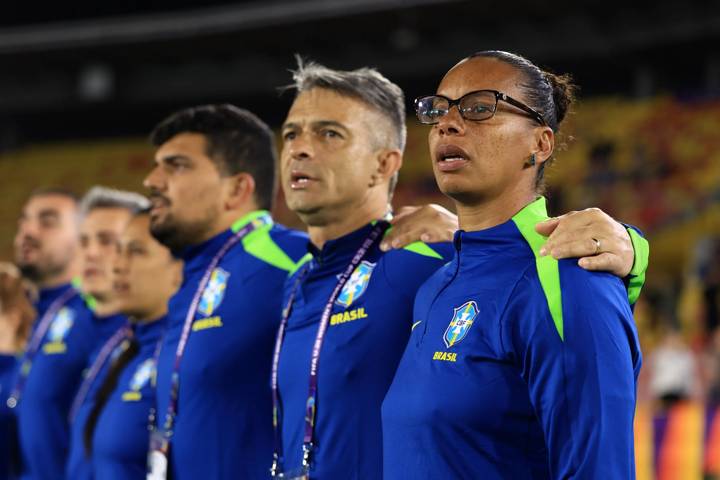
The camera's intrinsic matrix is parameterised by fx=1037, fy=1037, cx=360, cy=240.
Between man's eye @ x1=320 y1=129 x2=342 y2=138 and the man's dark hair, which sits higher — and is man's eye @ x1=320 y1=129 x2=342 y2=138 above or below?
below

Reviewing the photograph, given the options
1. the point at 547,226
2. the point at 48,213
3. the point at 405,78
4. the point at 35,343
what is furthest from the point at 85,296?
the point at 405,78

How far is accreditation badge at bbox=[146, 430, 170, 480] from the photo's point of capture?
339 cm

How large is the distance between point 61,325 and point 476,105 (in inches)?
136

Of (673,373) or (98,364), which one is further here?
(673,373)

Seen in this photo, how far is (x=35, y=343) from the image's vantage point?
5.25m

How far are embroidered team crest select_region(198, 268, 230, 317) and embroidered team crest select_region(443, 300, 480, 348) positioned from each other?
1.37 m

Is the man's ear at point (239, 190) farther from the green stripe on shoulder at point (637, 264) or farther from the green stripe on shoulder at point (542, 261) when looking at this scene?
Result: the green stripe on shoulder at point (637, 264)

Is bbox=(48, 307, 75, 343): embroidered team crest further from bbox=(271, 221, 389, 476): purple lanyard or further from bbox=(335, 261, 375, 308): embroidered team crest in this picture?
bbox=(335, 261, 375, 308): embroidered team crest

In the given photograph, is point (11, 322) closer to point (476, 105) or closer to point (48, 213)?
point (48, 213)

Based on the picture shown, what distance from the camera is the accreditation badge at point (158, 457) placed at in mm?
3391

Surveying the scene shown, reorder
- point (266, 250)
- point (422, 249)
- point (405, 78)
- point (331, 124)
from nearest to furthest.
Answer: point (422, 249) → point (331, 124) → point (266, 250) → point (405, 78)

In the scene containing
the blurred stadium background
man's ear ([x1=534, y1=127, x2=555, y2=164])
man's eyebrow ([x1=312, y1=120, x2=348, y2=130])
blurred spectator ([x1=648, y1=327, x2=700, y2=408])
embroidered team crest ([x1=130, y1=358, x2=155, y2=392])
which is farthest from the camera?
the blurred stadium background

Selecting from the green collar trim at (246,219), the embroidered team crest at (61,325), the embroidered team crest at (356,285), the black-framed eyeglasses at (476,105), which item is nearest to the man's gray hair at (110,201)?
the embroidered team crest at (61,325)

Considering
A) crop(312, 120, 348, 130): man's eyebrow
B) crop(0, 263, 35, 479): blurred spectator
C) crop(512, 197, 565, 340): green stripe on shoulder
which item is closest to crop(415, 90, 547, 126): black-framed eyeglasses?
crop(512, 197, 565, 340): green stripe on shoulder
